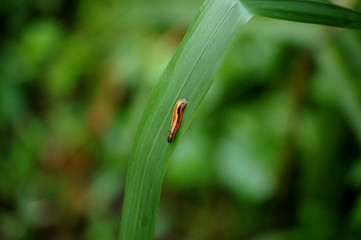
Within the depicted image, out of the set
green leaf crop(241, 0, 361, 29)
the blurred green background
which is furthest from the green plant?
the blurred green background

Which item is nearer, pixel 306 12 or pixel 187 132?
pixel 306 12

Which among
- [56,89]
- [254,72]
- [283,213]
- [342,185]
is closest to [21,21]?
[56,89]

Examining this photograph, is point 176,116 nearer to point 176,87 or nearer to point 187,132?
point 176,87

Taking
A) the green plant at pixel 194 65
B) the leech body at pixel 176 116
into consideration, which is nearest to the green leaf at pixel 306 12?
the green plant at pixel 194 65

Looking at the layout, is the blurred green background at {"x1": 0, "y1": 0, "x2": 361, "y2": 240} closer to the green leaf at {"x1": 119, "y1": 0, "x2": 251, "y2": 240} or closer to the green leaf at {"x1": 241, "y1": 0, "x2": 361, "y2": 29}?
the green leaf at {"x1": 241, "y1": 0, "x2": 361, "y2": 29}

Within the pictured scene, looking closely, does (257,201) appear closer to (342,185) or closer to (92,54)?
(342,185)

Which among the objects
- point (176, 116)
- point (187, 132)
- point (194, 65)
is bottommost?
point (176, 116)

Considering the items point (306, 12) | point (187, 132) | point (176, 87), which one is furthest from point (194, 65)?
point (187, 132)
